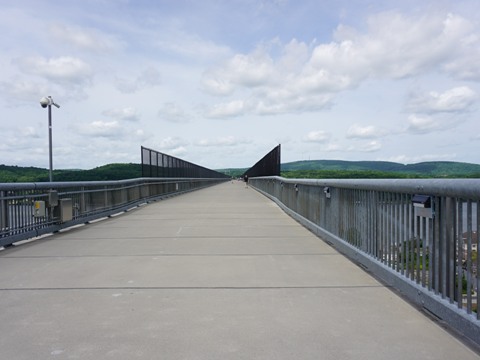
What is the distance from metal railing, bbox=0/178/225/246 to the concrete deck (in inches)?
34.3

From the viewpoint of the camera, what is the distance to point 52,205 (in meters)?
10.9

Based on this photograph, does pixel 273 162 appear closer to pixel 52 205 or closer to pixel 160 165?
pixel 160 165

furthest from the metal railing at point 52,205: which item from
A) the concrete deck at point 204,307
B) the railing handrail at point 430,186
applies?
the railing handrail at point 430,186

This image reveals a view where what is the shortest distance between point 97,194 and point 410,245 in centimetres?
1090

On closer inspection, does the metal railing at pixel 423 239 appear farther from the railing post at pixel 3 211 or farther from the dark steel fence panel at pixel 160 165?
the dark steel fence panel at pixel 160 165

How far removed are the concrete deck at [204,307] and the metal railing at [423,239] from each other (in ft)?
0.74

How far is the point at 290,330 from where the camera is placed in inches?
165

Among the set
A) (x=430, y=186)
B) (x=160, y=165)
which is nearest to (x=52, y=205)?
(x=430, y=186)

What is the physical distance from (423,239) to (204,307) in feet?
7.65

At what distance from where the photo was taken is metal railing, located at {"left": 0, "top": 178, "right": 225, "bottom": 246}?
915 cm

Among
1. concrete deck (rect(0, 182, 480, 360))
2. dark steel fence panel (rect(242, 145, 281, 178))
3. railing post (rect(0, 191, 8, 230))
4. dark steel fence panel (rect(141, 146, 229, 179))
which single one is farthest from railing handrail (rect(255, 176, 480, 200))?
dark steel fence panel (rect(141, 146, 229, 179))

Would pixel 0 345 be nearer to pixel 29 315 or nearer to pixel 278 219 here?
pixel 29 315

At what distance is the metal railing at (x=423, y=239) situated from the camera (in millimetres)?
3908

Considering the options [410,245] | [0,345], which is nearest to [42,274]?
[0,345]
